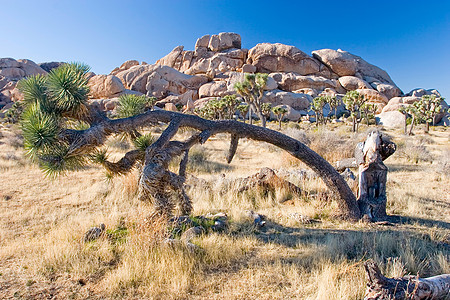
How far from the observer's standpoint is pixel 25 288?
304 cm

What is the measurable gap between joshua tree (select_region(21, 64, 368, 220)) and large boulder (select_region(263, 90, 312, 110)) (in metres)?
51.5

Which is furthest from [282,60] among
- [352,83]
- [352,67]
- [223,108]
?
[223,108]

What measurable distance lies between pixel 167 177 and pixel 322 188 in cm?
501

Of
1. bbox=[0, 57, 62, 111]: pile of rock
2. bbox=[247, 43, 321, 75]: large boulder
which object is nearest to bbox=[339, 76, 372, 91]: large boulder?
bbox=[247, 43, 321, 75]: large boulder

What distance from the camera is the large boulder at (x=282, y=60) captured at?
204 ft

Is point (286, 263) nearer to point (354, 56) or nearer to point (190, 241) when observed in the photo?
point (190, 241)

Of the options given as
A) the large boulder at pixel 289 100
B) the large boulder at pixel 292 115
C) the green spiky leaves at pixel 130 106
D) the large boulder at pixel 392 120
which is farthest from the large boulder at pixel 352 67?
the green spiky leaves at pixel 130 106

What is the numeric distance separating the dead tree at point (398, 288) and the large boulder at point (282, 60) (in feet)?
213

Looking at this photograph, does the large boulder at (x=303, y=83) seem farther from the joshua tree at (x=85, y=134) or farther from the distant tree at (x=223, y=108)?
the joshua tree at (x=85, y=134)

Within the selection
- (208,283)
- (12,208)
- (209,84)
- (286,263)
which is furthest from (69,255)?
(209,84)

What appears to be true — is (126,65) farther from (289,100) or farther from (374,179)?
(374,179)

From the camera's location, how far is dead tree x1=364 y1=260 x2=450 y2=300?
222 centimetres

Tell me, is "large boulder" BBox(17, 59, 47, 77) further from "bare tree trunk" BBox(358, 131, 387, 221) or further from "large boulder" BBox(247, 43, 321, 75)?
"bare tree trunk" BBox(358, 131, 387, 221)

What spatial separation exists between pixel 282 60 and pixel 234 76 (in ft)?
43.3
